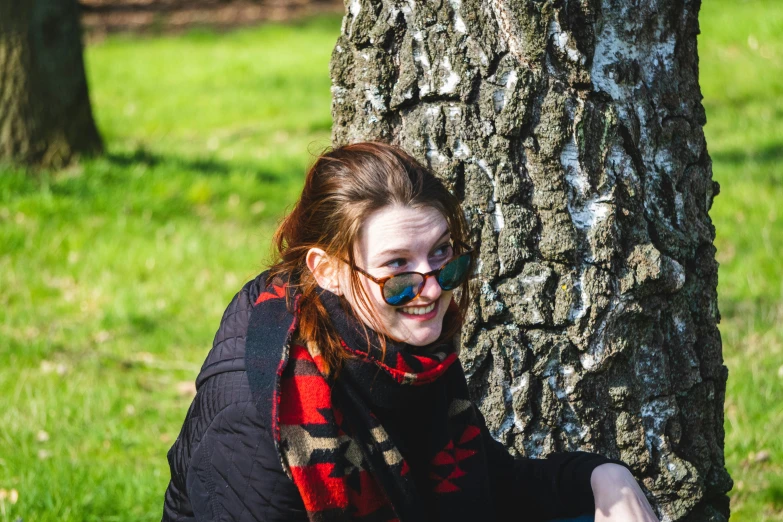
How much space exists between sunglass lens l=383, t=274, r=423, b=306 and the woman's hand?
690 millimetres

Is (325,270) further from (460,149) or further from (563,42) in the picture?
(563,42)

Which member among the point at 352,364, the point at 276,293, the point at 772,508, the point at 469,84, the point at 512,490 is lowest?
the point at 772,508

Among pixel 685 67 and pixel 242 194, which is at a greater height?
pixel 685 67

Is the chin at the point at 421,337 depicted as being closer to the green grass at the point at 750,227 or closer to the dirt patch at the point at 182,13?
the green grass at the point at 750,227

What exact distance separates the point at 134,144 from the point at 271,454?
6.63 meters

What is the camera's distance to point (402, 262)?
216cm

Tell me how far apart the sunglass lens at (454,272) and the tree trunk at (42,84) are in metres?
5.17

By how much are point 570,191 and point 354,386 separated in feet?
2.73

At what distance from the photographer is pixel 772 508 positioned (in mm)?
3309

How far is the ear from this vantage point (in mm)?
2188

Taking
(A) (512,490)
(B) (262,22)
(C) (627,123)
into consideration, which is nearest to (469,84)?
(C) (627,123)

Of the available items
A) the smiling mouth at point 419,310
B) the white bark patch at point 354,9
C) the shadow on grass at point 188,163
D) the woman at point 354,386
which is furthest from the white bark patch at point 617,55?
the shadow on grass at point 188,163

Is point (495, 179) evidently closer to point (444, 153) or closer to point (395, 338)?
point (444, 153)

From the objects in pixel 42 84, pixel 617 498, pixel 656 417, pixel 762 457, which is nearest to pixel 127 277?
pixel 42 84
